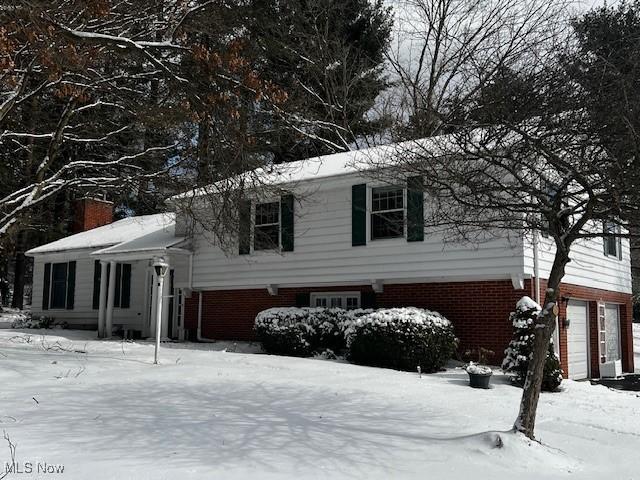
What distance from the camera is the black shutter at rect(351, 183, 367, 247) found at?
1486cm

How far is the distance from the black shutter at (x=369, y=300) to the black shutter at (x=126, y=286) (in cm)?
915

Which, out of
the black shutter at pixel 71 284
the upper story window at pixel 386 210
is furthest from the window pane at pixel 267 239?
the black shutter at pixel 71 284

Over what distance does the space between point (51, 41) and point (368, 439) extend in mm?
6012

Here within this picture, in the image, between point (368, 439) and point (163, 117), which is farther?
point (163, 117)

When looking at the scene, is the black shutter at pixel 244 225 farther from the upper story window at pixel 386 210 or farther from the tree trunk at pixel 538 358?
the tree trunk at pixel 538 358

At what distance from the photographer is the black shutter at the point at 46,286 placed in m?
23.1

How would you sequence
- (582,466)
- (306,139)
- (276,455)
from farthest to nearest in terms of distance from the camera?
(306,139), (582,466), (276,455)

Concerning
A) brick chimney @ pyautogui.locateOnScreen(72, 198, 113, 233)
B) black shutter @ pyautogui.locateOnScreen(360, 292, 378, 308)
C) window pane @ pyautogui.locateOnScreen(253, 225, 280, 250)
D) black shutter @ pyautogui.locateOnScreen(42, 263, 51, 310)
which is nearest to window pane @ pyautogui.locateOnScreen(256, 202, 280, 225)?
window pane @ pyautogui.locateOnScreen(253, 225, 280, 250)

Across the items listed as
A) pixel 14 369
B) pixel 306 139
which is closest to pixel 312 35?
pixel 306 139

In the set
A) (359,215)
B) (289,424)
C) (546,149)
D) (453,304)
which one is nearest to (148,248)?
(359,215)

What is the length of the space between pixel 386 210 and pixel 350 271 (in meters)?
1.77

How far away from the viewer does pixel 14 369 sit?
1022cm

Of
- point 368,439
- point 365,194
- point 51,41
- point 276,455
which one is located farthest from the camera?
point 365,194

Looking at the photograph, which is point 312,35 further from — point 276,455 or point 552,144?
point 276,455
